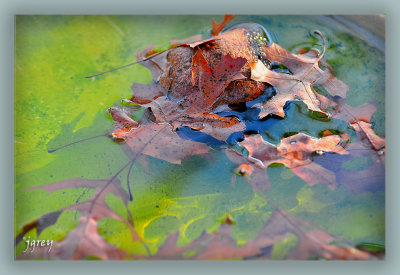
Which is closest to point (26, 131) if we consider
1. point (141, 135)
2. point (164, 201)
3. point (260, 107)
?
point (141, 135)

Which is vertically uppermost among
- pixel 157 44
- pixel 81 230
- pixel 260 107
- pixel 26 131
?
pixel 157 44

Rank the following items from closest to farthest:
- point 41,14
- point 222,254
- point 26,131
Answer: point 222,254 < point 26,131 < point 41,14

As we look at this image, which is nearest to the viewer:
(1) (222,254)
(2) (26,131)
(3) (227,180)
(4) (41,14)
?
(1) (222,254)

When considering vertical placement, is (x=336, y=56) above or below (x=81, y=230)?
above

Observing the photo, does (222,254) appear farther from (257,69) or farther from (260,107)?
(257,69)

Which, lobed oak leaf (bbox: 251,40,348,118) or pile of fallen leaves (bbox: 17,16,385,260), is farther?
lobed oak leaf (bbox: 251,40,348,118)

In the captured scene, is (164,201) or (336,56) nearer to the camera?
(164,201)

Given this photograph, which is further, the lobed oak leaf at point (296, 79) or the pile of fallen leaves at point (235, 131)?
the lobed oak leaf at point (296, 79)

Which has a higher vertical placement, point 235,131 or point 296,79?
point 296,79
